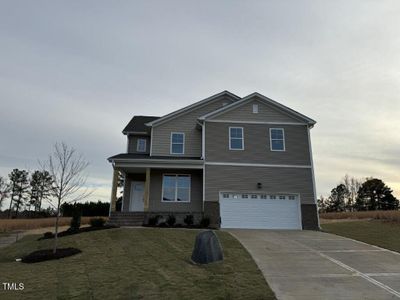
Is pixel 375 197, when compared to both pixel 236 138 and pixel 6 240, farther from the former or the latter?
pixel 6 240

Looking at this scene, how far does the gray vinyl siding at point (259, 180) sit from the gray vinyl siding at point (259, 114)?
10.8 ft

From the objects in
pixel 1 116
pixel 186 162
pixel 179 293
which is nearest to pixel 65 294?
pixel 179 293

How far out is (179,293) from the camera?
690cm

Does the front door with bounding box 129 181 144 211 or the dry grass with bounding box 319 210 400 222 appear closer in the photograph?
the front door with bounding box 129 181 144 211

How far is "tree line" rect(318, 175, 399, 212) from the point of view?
195 ft

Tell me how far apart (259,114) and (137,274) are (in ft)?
47.3

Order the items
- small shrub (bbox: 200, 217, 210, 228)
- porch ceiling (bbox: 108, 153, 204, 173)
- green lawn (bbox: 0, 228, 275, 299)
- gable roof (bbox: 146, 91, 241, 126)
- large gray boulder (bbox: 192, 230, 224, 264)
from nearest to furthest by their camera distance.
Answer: green lawn (bbox: 0, 228, 275, 299) < large gray boulder (bbox: 192, 230, 224, 264) < small shrub (bbox: 200, 217, 210, 228) < porch ceiling (bbox: 108, 153, 204, 173) < gable roof (bbox: 146, 91, 241, 126)

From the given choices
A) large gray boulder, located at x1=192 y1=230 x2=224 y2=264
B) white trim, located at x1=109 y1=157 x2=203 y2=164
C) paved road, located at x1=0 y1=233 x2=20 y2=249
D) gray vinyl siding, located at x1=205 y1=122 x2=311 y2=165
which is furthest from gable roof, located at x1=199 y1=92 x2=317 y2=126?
paved road, located at x1=0 y1=233 x2=20 y2=249

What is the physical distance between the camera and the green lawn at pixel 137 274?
22.8ft

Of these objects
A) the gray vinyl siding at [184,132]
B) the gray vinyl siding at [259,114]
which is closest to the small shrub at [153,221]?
the gray vinyl siding at [184,132]

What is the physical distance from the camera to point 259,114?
2034cm

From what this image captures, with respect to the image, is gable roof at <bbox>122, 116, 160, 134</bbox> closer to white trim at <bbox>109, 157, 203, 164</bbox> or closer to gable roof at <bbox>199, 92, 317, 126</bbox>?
white trim at <bbox>109, 157, 203, 164</bbox>

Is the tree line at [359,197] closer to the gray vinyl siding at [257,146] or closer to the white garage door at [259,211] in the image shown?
the gray vinyl siding at [257,146]

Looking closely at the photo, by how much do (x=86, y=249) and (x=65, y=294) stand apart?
16.1 feet
